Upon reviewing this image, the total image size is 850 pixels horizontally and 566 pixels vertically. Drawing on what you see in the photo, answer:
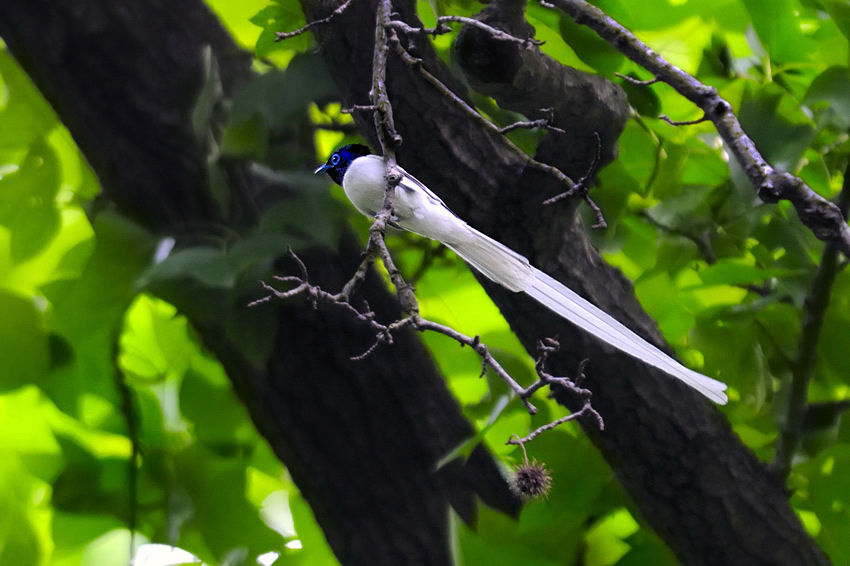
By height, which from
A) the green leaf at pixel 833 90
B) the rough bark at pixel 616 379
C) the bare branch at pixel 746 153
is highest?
the bare branch at pixel 746 153

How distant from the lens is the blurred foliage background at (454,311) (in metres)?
0.77

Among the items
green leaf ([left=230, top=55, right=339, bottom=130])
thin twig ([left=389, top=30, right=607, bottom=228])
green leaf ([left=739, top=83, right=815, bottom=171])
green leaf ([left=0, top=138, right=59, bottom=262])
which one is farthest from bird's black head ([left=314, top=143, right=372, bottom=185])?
green leaf ([left=0, top=138, right=59, bottom=262])

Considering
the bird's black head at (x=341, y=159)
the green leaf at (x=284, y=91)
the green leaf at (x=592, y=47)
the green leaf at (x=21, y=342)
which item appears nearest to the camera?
the bird's black head at (x=341, y=159)

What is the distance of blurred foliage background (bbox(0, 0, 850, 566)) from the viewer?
2.54 ft

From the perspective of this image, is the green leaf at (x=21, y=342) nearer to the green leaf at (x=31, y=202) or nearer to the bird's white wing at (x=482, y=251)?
the green leaf at (x=31, y=202)

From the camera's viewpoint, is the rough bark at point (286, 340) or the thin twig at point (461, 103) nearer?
the thin twig at point (461, 103)

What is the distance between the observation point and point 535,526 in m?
0.77

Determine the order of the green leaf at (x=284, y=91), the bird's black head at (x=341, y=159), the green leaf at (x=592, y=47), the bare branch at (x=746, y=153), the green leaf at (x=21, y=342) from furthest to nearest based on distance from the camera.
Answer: the green leaf at (x=21, y=342)
the green leaf at (x=284, y=91)
the green leaf at (x=592, y=47)
the bird's black head at (x=341, y=159)
the bare branch at (x=746, y=153)

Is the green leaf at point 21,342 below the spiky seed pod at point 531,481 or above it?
below

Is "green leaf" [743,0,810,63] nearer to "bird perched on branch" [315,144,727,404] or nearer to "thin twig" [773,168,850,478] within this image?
"thin twig" [773,168,850,478]

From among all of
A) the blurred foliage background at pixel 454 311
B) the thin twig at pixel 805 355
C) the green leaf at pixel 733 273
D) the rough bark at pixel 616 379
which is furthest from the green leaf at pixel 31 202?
the thin twig at pixel 805 355

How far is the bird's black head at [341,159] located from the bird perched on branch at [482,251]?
0.29ft

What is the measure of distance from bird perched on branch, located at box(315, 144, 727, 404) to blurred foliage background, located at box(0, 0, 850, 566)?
26cm

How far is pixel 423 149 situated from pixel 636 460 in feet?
1.23
